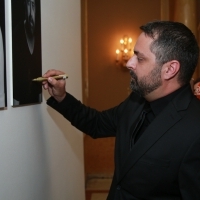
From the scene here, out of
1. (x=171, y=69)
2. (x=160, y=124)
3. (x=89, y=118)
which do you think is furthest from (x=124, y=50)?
(x=160, y=124)

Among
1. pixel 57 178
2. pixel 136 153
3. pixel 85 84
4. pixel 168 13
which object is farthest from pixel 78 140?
pixel 168 13

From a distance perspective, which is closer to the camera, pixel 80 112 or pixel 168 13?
pixel 80 112

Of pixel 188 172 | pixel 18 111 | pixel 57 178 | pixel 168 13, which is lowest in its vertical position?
pixel 57 178

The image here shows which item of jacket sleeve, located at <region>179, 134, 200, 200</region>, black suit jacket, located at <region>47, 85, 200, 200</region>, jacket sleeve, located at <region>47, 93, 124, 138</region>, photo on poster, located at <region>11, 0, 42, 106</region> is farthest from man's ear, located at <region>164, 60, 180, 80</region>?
photo on poster, located at <region>11, 0, 42, 106</region>

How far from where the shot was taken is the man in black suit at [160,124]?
1.24 metres

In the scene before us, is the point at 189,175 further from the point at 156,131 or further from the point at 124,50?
the point at 124,50

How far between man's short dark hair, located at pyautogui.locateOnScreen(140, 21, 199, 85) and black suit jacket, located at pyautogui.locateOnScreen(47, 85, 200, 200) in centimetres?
17

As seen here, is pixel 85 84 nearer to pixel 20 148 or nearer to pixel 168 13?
pixel 168 13

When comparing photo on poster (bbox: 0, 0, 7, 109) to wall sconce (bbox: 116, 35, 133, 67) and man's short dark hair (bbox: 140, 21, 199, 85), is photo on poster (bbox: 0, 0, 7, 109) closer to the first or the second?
man's short dark hair (bbox: 140, 21, 199, 85)

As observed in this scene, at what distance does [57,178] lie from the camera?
1651 mm

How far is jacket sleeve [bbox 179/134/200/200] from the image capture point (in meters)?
1.21

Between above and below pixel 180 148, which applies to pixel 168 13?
above

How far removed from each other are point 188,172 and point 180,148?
0.33 feet

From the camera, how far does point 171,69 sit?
1363mm
